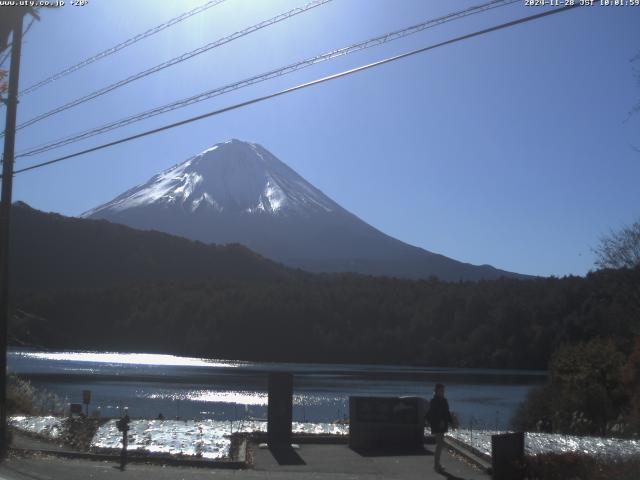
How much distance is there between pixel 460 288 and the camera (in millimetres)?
92188

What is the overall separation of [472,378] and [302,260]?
125 m

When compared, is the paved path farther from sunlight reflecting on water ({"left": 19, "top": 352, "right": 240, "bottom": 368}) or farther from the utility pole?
sunlight reflecting on water ({"left": 19, "top": 352, "right": 240, "bottom": 368})

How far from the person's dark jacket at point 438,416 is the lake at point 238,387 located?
1319 centimetres

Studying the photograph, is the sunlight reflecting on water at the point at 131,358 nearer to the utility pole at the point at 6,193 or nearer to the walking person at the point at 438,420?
the utility pole at the point at 6,193

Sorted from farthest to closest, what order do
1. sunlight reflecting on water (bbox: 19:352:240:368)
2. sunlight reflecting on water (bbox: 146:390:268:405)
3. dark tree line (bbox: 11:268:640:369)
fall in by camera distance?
sunlight reflecting on water (bbox: 19:352:240:368) < dark tree line (bbox: 11:268:640:369) < sunlight reflecting on water (bbox: 146:390:268:405)

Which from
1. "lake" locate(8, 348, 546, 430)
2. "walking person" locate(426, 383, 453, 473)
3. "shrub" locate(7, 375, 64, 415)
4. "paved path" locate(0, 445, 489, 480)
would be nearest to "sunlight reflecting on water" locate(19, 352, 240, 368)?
"lake" locate(8, 348, 546, 430)

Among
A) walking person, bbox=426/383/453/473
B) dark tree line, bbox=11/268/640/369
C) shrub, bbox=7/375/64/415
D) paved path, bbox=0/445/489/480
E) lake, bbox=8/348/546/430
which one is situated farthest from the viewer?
dark tree line, bbox=11/268/640/369

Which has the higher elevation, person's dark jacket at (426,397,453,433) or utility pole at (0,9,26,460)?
utility pole at (0,9,26,460)

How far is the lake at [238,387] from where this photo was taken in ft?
118

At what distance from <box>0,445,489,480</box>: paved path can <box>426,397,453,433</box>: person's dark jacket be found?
2.31ft

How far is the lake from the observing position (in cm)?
3606

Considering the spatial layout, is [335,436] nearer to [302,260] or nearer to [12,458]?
[12,458]

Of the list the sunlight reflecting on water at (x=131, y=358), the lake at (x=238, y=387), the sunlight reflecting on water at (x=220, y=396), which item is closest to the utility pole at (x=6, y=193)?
the lake at (x=238, y=387)

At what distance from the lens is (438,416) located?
1417cm
